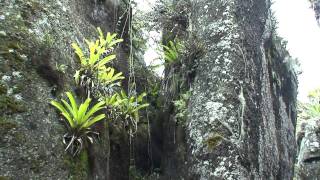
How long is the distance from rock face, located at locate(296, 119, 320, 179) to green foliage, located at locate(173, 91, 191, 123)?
4278 mm

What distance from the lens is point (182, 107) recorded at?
244 inches

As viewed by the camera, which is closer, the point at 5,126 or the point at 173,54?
the point at 5,126

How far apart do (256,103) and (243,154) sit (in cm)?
115

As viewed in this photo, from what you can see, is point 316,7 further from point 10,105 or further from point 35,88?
point 10,105

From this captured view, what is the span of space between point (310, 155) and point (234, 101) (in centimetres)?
418

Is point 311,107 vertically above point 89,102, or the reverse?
point 311,107

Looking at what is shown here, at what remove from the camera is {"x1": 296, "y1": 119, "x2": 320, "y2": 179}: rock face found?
8.65 m

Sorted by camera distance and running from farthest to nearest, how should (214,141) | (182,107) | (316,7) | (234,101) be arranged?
(316,7)
(182,107)
(234,101)
(214,141)

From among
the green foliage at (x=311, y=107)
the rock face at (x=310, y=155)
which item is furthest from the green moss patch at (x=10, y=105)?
the green foliage at (x=311, y=107)

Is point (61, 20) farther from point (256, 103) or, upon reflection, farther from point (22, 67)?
point (256, 103)

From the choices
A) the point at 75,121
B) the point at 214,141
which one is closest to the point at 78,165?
the point at 75,121

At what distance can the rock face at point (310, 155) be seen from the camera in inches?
340

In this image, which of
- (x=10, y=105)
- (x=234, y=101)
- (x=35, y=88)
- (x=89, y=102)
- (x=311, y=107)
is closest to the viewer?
(x=10, y=105)

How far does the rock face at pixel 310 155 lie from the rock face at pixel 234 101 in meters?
1.25
